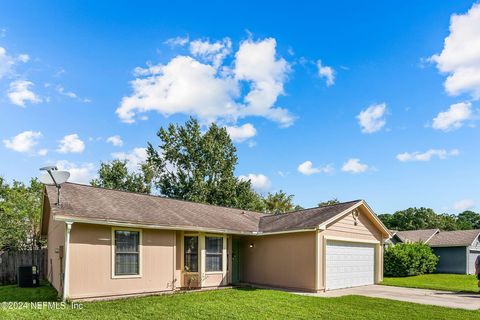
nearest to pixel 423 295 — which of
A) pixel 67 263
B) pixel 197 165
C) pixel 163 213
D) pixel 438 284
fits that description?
pixel 438 284

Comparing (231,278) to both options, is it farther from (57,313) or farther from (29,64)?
(29,64)

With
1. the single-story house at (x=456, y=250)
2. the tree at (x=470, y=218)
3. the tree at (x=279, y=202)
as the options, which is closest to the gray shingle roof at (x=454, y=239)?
the single-story house at (x=456, y=250)

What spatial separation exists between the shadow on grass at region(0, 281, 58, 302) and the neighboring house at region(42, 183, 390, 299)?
478 mm

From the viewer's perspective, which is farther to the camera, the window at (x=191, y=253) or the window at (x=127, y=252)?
the window at (x=191, y=253)

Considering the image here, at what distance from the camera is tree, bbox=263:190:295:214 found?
124 feet

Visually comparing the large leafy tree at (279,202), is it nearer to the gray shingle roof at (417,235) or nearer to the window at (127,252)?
the gray shingle roof at (417,235)

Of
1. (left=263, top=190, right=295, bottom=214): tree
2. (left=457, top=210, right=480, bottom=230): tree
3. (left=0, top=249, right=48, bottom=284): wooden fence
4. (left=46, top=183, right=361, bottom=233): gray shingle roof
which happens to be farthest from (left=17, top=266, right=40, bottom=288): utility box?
(left=457, top=210, right=480, bottom=230): tree

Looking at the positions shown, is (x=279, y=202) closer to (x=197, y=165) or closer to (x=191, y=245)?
(x=197, y=165)

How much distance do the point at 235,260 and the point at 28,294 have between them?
26.9ft

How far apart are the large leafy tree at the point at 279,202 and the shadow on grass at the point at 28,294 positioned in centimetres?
2584

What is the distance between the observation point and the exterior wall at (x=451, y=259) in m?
26.9

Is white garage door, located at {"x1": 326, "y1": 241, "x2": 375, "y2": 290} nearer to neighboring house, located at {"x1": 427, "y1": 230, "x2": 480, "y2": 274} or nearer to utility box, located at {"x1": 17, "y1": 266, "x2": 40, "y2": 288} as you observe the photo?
utility box, located at {"x1": 17, "y1": 266, "x2": 40, "y2": 288}

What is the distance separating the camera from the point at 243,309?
10.1 metres

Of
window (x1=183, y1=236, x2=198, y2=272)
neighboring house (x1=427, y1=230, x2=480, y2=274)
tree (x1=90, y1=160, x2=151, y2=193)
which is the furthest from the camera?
tree (x1=90, y1=160, x2=151, y2=193)
